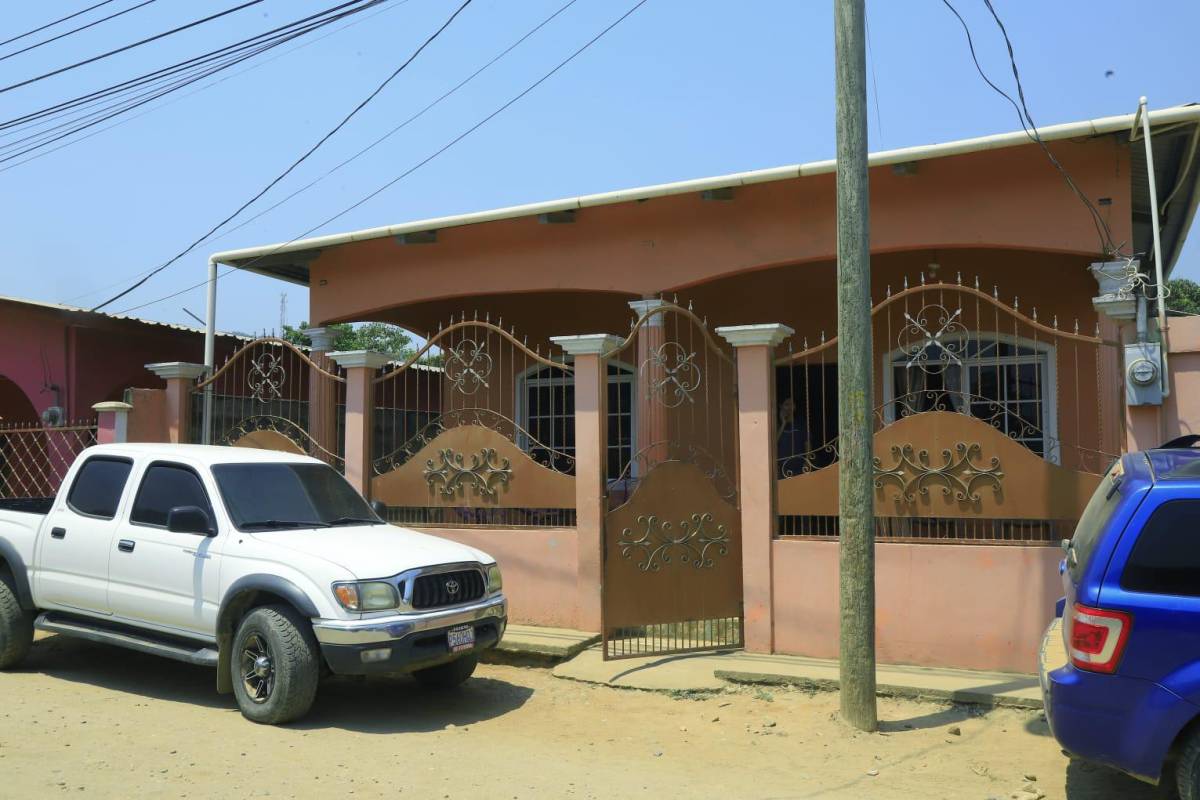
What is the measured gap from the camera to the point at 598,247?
436 inches

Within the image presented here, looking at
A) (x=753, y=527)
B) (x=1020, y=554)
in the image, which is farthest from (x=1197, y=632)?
(x=753, y=527)

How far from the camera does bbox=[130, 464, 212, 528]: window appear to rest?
6.77 m

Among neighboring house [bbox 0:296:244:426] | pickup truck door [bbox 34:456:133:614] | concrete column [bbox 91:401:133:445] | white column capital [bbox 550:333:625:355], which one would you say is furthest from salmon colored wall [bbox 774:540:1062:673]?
neighboring house [bbox 0:296:244:426]

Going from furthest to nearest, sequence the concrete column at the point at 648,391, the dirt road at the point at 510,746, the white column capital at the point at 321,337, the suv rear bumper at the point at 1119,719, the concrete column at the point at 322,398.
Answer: the white column capital at the point at 321,337
the concrete column at the point at 322,398
the concrete column at the point at 648,391
the dirt road at the point at 510,746
the suv rear bumper at the point at 1119,719

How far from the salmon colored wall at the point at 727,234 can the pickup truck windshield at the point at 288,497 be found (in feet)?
15.0

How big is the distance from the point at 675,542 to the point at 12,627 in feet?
16.0

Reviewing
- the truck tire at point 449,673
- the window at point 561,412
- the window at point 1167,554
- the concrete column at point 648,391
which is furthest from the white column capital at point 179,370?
the window at point 1167,554

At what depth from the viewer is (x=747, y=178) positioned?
9539 mm

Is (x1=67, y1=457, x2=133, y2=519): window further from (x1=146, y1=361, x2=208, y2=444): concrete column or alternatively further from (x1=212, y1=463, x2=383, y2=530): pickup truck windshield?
(x1=146, y1=361, x2=208, y2=444): concrete column

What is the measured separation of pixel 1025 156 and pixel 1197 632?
6.04 meters

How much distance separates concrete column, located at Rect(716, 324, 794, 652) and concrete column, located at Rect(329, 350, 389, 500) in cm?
351

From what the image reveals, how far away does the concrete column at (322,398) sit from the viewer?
394 inches

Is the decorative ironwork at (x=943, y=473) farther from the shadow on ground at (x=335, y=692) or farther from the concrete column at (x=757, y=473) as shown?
the shadow on ground at (x=335, y=692)

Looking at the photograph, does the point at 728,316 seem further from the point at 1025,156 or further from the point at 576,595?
the point at 576,595
